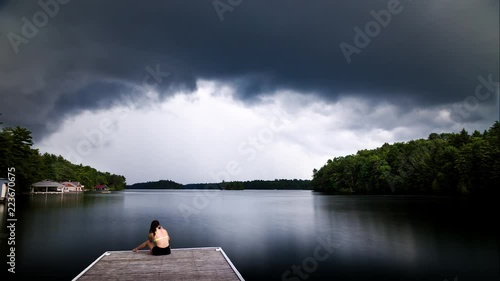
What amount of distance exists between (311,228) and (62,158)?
177 meters

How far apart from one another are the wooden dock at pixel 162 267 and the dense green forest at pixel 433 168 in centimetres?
8114

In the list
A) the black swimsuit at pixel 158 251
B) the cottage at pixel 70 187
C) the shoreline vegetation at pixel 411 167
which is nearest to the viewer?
the black swimsuit at pixel 158 251

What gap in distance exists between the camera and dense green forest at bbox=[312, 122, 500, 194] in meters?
78.8

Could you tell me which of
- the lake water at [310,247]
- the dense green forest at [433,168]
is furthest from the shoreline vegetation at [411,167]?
the lake water at [310,247]

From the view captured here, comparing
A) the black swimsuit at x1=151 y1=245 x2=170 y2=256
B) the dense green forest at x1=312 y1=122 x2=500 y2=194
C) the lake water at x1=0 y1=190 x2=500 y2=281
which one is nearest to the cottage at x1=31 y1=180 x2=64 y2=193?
the lake water at x1=0 y1=190 x2=500 y2=281

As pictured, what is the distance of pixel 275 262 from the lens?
15555mm

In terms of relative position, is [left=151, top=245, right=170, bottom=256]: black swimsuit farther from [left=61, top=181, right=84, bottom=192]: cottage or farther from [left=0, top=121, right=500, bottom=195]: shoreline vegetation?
[left=61, top=181, right=84, bottom=192]: cottage

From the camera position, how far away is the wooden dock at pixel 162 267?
32.8 feet

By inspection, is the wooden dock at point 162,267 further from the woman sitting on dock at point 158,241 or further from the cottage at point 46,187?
the cottage at point 46,187

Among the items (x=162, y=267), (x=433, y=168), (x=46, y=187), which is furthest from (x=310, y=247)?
(x=46, y=187)

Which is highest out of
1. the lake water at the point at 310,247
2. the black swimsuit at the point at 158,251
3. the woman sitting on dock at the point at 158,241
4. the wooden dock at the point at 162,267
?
the woman sitting on dock at the point at 158,241

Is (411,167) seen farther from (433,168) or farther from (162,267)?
(162,267)

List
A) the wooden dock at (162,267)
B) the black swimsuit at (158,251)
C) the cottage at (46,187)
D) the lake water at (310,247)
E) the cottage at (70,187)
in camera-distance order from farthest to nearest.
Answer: the cottage at (70,187)
the cottage at (46,187)
the lake water at (310,247)
the black swimsuit at (158,251)
the wooden dock at (162,267)

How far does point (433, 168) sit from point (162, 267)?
105m
